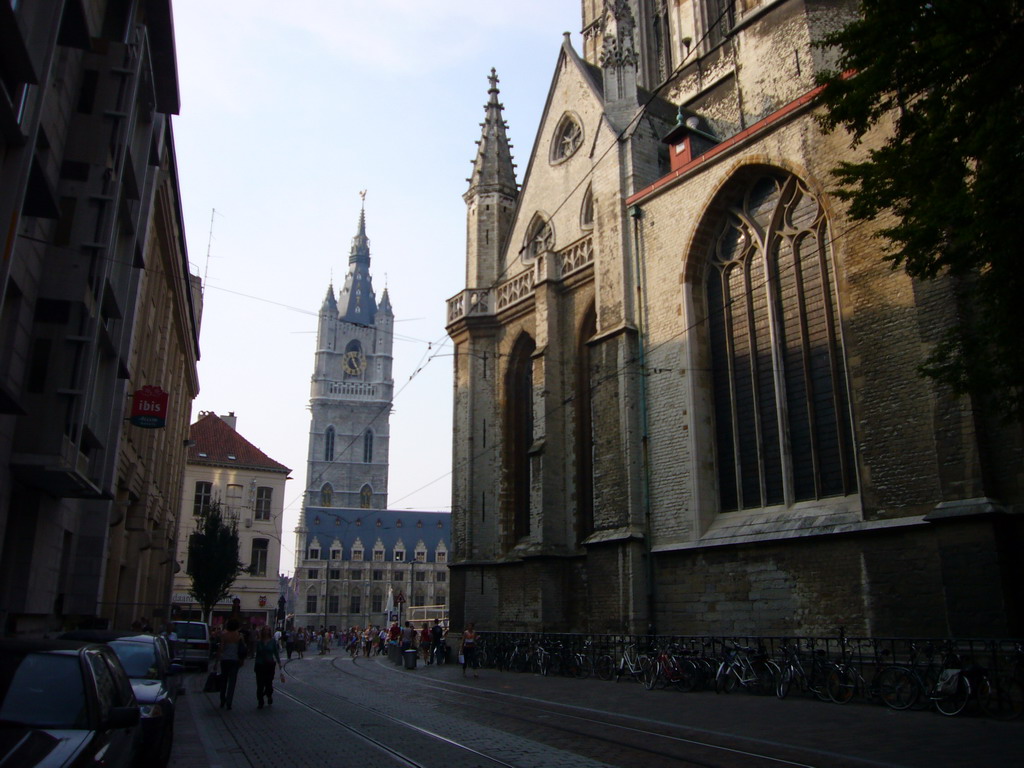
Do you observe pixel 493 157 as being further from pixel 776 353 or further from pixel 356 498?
pixel 356 498

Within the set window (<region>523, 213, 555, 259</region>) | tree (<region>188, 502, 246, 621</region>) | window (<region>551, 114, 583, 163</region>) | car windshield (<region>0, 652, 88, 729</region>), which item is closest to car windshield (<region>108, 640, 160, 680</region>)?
car windshield (<region>0, 652, 88, 729</region>)

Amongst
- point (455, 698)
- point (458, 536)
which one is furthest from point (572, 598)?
point (455, 698)

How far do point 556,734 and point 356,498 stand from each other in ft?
302

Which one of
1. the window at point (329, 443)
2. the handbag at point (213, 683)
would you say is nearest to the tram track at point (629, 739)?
the handbag at point (213, 683)

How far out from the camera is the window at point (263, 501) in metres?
44.6

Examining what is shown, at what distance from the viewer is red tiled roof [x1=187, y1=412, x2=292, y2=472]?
43.5 m

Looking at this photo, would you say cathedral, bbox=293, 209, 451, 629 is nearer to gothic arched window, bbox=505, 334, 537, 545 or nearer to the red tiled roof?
the red tiled roof

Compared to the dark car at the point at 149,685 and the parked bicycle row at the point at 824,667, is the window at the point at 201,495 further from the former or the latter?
the dark car at the point at 149,685

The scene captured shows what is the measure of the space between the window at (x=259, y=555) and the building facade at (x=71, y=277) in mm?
27415

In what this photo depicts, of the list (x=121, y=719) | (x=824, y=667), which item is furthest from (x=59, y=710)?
(x=824, y=667)

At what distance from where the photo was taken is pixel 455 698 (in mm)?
13289

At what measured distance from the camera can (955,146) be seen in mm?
8227

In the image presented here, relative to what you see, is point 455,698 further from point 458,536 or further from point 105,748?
point 458,536

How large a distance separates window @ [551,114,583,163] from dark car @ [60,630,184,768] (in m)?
19.0
